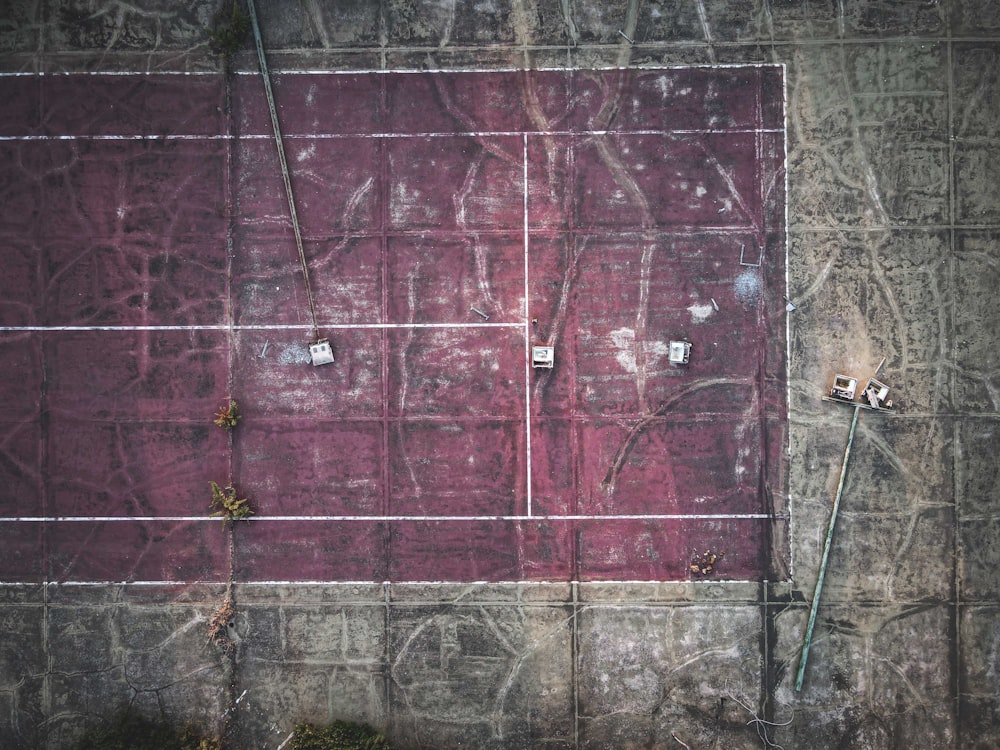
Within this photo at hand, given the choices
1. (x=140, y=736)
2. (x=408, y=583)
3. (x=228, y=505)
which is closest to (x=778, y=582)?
(x=408, y=583)

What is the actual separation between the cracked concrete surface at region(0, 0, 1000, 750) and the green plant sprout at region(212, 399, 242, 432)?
301 cm

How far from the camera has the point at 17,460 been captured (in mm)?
11484

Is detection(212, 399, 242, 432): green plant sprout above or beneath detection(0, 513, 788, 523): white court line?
above

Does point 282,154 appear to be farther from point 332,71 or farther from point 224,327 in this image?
point 224,327

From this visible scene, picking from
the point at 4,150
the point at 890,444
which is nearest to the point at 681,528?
the point at 890,444

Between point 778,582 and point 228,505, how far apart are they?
33.0ft

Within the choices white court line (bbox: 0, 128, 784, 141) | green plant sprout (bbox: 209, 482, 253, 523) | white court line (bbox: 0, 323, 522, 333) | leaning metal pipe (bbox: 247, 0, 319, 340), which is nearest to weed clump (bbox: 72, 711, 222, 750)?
green plant sprout (bbox: 209, 482, 253, 523)

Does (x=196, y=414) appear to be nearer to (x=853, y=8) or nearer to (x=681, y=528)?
(x=681, y=528)

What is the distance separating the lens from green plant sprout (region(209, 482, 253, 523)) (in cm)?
1126

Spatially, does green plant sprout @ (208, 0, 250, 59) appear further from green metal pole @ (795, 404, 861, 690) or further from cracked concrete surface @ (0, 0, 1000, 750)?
green metal pole @ (795, 404, 861, 690)

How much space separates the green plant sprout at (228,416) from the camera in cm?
1123

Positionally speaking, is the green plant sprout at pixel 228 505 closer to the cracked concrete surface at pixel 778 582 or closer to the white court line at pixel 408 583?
the white court line at pixel 408 583

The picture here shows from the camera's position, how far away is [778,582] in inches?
447

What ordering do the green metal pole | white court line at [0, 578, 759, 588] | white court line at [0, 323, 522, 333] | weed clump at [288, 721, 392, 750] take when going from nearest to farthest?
1. weed clump at [288, 721, 392, 750]
2. the green metal pole
3. white court line at [0, 578, 759, 588]
4. white court line at [0, 323, 522, 333]
